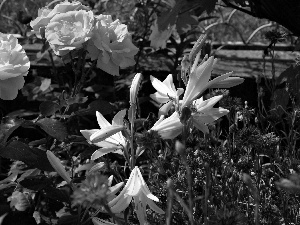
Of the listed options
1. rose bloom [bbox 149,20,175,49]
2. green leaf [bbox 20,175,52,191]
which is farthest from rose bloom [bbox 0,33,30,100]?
rose bloom [bbox 149,20,175,49]

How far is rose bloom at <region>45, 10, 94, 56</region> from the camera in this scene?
6.48ft

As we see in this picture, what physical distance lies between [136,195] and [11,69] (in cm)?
66

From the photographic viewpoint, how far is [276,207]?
181cm

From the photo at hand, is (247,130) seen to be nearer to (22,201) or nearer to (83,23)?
(83,23)

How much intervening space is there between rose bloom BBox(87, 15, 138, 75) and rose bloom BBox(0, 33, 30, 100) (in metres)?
0.24

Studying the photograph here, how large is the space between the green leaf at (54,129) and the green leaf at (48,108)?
50 mm

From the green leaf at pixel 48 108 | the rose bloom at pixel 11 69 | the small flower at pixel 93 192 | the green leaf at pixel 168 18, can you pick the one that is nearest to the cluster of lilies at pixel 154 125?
the small flower at pixel 93 192

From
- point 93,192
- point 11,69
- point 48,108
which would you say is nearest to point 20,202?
point 48,108

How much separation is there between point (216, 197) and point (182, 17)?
1.00m

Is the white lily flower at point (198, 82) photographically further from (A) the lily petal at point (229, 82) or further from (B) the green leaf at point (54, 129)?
(B) the green leaf at point (54, 129)

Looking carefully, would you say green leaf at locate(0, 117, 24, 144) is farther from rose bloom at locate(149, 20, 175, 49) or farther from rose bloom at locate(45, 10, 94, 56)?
rose bloom at locate(149, 20, 175, 49)

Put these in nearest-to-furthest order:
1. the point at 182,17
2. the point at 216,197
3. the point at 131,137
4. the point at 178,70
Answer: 1. the point at 131,137
2. the point at 216,197
3. the point at 182,17
4. the point at 178,70

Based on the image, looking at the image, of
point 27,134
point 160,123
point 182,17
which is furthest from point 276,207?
point 27,134

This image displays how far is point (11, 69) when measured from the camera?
1.83 m
